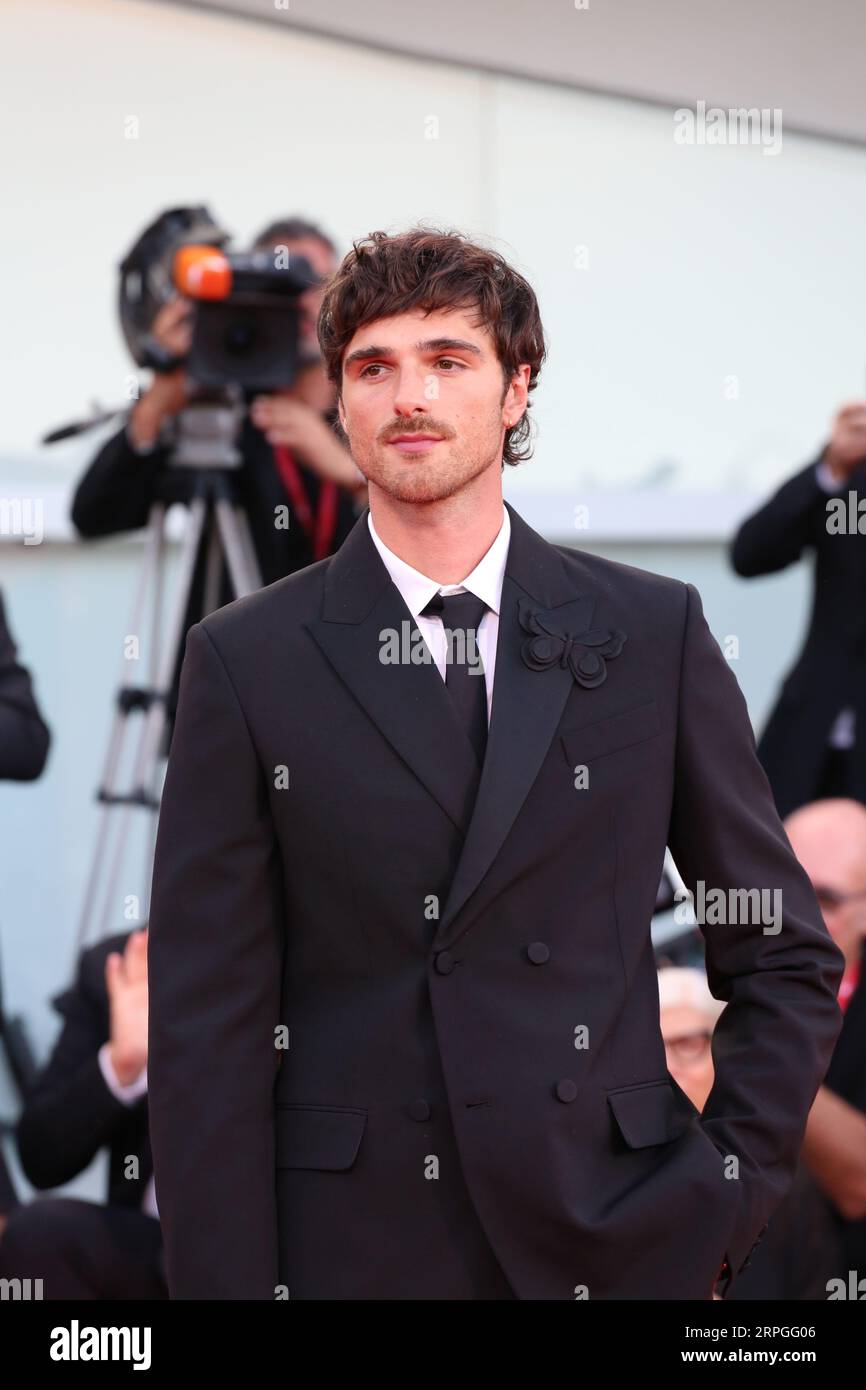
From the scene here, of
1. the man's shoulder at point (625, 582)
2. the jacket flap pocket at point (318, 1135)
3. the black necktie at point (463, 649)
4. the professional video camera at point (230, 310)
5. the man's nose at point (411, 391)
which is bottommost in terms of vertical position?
the jacket flap pocket at point (318, 1135)

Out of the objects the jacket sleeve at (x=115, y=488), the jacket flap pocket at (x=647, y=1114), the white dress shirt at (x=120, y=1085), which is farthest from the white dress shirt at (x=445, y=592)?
the jacket sleeve at (x=115, y=488)

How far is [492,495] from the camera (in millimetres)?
1649

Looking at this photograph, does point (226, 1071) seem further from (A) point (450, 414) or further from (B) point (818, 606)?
(B) point (818, 606)

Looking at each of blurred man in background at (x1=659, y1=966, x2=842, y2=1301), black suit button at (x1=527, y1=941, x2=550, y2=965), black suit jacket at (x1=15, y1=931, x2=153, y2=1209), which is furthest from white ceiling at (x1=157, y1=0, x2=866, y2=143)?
black suit button at (x1=527, y1=941, x2=550, y2=965)

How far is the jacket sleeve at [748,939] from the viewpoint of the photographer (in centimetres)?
161

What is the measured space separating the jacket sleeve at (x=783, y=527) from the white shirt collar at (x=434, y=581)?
168 centimetres

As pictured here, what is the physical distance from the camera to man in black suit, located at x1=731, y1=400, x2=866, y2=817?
3219 millimetres

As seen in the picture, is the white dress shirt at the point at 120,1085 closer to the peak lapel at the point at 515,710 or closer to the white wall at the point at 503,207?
the peak lapel at the point at 515,710

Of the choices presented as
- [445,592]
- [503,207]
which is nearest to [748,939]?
[445,592]

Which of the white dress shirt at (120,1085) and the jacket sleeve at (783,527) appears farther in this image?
the jacket sleeve at (783,527)

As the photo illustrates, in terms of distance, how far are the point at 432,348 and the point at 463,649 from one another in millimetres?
272

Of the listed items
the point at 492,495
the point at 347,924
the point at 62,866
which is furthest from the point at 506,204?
the point at 347,924

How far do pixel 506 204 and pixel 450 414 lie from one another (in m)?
2.75

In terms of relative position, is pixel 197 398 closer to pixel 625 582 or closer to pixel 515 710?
pixel 625 582
